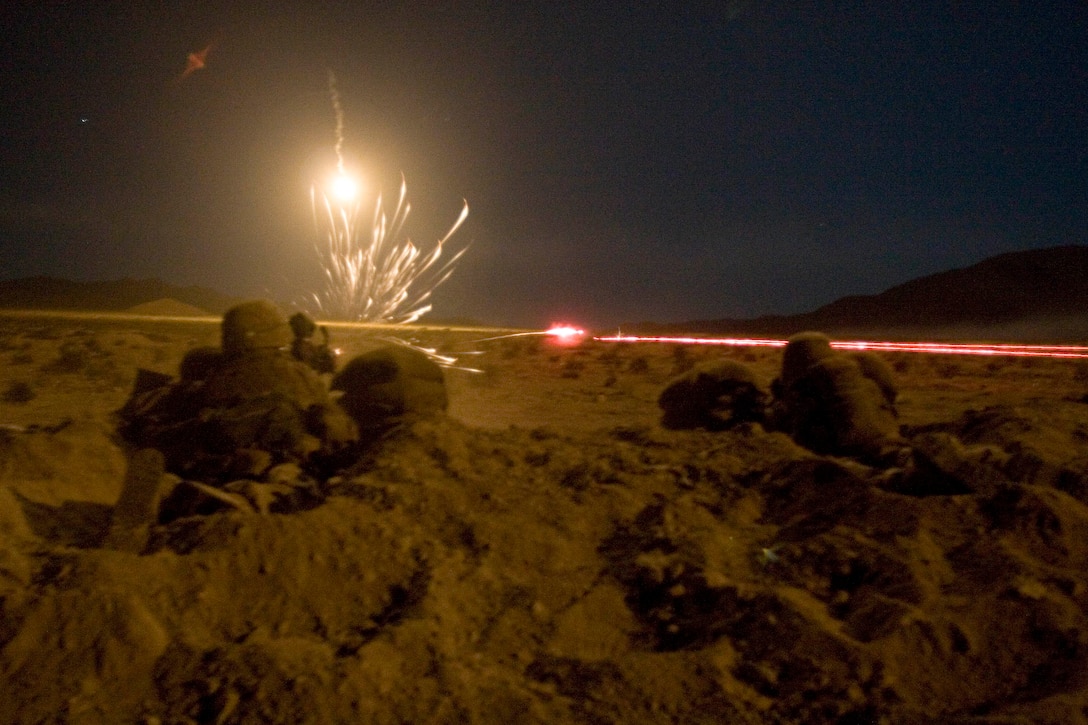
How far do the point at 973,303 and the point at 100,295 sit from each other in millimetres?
57504

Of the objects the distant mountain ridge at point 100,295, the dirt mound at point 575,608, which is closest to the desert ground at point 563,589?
the dirt mound at point 575,608

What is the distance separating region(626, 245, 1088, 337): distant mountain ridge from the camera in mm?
53438

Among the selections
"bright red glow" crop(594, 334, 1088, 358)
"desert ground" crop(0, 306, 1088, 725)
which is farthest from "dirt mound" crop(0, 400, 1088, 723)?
"bright red glow" crop(594, 334, 1088, 358)

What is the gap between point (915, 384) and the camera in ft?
46.1

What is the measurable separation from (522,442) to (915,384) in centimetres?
1013

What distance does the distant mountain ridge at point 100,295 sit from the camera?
44662 mm

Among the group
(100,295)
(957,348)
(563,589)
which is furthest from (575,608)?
(100,295)

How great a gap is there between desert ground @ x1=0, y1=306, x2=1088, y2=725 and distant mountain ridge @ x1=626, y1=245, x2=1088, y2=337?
45910 millimetres

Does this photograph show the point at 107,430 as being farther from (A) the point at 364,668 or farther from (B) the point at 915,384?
(B) the point at 915,384

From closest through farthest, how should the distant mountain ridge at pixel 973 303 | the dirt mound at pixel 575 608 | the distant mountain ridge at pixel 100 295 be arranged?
the dirt mound at pixel 575 608 → the distant mountain ridge at pixel 100 295 → the distant mountain ridge at pixel 973 303

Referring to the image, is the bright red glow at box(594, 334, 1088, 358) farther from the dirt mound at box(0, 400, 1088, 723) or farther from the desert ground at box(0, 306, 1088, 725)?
the dirt mound at box(0, 400, 1088, 723)

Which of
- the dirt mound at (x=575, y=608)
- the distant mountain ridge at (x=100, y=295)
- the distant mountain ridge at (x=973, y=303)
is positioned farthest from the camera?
the distant mountain ridge at (x=973, y=303)

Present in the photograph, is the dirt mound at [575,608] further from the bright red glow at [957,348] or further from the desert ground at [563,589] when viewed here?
the bright red glow at [957,348]

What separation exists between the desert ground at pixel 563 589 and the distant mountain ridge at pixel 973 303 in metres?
45.9
